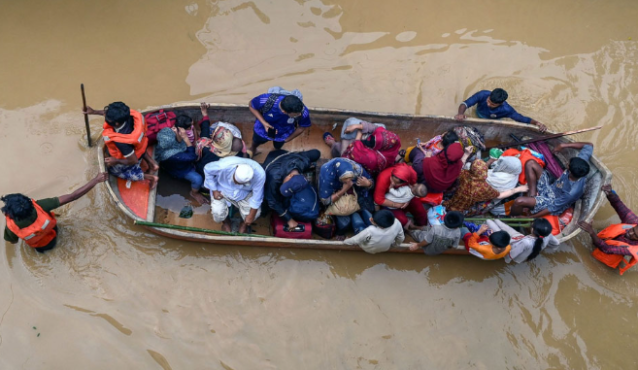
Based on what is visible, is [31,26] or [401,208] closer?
[401,208]

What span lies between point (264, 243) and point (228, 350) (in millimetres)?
1163

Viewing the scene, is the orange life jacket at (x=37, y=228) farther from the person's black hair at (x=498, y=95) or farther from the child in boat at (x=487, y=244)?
the person's black hair at (x=498, y=95)

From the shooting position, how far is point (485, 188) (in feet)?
14.9

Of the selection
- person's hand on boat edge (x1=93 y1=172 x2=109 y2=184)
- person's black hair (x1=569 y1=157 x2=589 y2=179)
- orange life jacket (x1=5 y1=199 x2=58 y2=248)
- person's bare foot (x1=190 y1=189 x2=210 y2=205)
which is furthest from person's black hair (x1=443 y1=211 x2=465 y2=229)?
orange life jacket (x1=5 y1=199 x2=58 y2=248)

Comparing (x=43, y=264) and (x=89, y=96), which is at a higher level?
(x=89, y=96)

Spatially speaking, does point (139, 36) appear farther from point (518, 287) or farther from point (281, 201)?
point (518, 287)

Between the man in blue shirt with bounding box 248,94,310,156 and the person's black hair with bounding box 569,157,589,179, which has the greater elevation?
the man in blue shirt with bounding box 248,94,310,156

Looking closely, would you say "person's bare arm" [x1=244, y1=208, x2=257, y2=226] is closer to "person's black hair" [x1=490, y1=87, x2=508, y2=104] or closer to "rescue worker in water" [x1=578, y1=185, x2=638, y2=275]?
"person's black hair" [x1=490, y1=87, x2=508, y2=104]

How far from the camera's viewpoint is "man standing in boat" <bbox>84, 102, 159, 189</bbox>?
3.80 meters

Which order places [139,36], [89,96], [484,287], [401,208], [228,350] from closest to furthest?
[228,350]
[401,208]
[484,287]
[89,96]
[139,36]

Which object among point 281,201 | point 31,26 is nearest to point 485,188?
point 281,201

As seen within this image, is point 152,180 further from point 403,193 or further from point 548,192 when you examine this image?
point 548,192

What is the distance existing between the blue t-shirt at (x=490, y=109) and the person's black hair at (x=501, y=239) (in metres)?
2.11

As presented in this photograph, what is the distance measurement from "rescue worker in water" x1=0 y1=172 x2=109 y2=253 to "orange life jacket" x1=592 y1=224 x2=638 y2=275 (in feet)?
18.5
